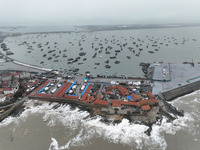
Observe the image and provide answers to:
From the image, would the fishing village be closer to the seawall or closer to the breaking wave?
the seawall

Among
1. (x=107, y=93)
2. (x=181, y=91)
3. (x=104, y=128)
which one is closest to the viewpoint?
(x=104, y=128)

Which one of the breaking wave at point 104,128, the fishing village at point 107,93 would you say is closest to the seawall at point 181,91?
the fishing village at point 107,93

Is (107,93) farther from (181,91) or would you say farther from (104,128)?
(181,91)

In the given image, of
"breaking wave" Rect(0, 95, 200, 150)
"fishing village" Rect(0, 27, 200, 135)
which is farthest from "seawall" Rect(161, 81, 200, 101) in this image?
"breaking wave" Rect(0, 95, 200, 150)

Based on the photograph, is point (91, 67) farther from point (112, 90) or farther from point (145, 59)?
point (145, 59)

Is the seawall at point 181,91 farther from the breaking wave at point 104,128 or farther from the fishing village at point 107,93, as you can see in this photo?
the breaking wave at point 104,128

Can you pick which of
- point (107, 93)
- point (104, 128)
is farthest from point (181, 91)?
point (104, 128)
